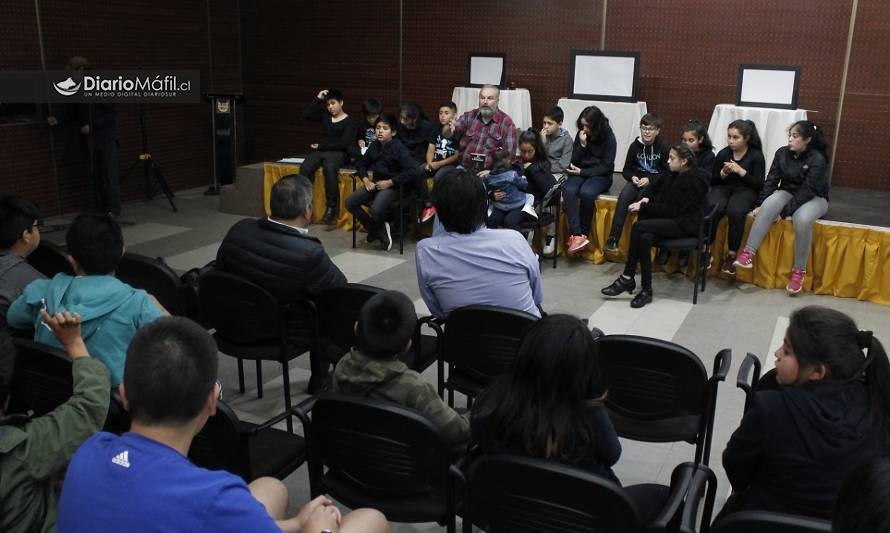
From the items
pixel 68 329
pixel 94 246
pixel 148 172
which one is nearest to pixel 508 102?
pixel 148 172

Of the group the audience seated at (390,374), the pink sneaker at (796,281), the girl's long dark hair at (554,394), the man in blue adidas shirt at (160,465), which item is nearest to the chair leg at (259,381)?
the audience seated at (390,374)

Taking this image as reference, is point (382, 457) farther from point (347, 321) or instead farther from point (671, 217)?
point (671, 217)

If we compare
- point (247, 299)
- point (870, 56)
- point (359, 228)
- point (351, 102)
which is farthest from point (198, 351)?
point (351, 102)

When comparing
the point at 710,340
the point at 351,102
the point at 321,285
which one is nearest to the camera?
the point at 321,285

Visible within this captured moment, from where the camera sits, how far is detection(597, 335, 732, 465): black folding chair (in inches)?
106

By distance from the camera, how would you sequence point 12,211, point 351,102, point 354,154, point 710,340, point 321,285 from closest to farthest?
point 12,211
point 321,285
point 710,340
point 354,154
point 351,102

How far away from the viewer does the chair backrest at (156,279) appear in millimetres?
3633

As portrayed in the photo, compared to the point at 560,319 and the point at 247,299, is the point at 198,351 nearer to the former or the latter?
the point at 560,319

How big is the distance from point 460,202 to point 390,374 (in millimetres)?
1267

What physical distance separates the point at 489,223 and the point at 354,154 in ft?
6.79

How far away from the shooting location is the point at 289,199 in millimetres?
3547

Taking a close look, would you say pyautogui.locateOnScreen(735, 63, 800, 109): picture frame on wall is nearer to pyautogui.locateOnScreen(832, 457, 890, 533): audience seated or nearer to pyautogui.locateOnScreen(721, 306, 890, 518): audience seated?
pyautogui.locateOnScreen(721, 306, 890, 518): audience seated

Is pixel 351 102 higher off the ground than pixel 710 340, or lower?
higher

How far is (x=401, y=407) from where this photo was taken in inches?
83.4
